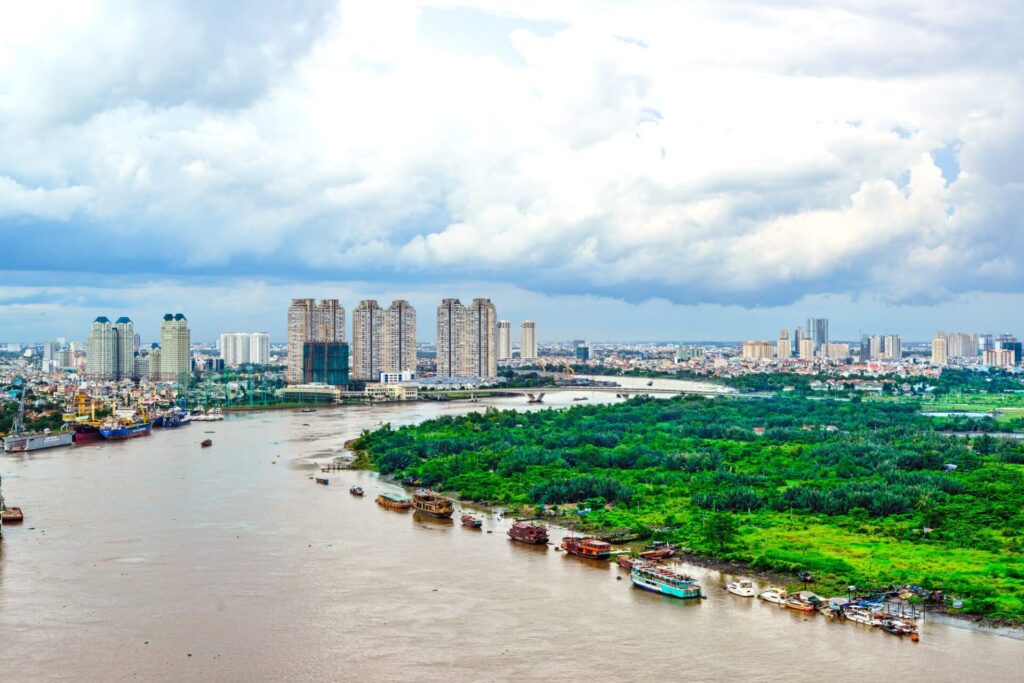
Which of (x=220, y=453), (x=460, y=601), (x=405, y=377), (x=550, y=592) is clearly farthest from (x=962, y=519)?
A: (x=405, y=377)

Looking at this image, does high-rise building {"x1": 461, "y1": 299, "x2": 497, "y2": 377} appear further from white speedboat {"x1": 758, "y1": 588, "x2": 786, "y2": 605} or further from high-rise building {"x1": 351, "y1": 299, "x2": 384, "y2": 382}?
white speedboat {"x1": 758, "y1": 588, "x2": 786, "y2": 605}

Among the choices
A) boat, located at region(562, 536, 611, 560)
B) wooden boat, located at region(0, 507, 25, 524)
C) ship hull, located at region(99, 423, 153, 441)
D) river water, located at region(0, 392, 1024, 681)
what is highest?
ship hull, located at region(99, 423, 153, 441)

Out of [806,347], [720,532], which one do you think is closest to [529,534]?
[720,532]

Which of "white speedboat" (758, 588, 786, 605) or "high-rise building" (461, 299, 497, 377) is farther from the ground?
"high-rise building" (461, 299, 497, 377)

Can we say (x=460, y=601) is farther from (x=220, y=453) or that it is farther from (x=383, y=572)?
(x=220, y=453)

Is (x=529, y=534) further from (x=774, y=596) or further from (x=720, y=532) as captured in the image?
(x=774, y=596)

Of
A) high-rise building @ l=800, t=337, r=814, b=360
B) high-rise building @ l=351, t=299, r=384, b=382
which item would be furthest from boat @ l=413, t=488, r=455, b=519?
high-rise building @ l=800, t=337, r=814, b=360
